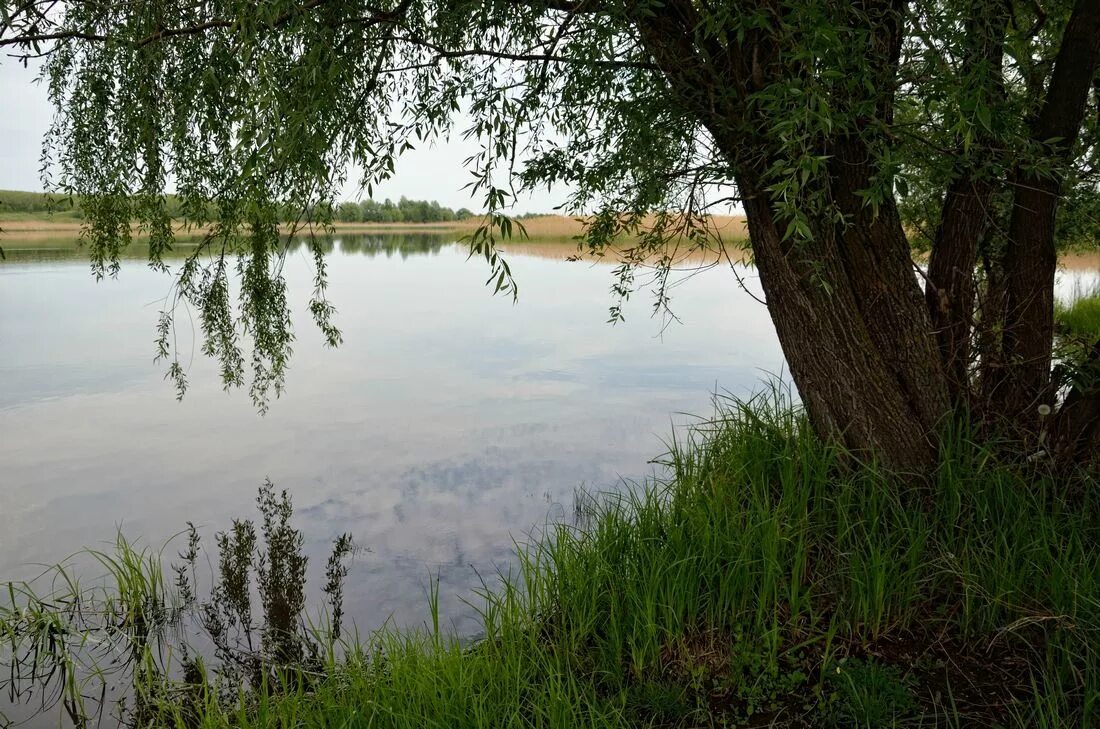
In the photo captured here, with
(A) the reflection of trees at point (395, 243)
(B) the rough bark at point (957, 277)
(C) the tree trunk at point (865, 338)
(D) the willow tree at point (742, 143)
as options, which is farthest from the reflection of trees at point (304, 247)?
(B) the rough bark at point (957, 277)

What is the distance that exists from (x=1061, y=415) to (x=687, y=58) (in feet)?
7.45

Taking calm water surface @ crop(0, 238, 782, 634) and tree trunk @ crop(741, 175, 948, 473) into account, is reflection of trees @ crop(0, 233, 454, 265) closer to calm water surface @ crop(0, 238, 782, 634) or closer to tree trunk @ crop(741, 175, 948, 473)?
calm water surface @ crop(0, 238, 782, 634)

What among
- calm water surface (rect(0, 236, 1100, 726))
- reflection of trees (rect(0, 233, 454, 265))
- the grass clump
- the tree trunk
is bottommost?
calm water surface (rect(0, 236, 1100, 726))

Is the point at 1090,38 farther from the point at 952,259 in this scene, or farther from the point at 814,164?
the point at 814,164

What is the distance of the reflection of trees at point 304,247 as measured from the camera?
17938 millimetres

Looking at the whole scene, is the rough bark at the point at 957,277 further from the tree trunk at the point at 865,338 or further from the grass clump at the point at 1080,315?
the grass clump at the point at 1080,315

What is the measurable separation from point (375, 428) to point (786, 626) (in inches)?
201

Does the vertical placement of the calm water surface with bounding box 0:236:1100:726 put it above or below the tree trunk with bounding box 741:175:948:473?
below

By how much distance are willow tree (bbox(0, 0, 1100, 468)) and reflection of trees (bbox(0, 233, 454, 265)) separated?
0.91 m

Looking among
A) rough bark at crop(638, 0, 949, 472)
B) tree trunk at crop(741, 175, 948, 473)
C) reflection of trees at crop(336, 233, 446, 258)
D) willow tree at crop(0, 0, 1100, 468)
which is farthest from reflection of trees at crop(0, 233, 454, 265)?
tree trunk at crop(741, 175, 948, 473)

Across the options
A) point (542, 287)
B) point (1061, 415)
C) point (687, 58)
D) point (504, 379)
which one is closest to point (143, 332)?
point (504, 379)

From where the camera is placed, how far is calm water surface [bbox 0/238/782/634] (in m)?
5.03

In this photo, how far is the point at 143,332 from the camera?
11.8 meters

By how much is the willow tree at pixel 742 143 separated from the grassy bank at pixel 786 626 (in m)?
0.34
